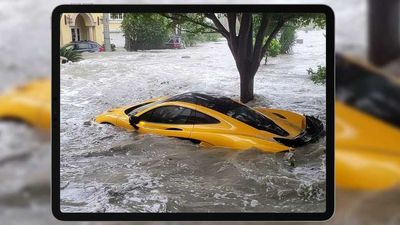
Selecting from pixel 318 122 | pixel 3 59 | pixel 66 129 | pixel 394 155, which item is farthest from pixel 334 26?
pixel 3 59

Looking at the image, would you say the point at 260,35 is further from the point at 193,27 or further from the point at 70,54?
the point at 70,54

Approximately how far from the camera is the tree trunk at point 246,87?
2.14 meters

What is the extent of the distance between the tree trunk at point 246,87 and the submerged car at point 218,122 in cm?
4

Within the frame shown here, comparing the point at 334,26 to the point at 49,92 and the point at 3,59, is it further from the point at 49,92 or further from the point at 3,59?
the point at 3,59

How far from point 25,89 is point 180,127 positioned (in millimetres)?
726

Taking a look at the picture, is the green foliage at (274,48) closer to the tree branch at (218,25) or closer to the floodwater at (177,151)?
the floodwater at (177,151)

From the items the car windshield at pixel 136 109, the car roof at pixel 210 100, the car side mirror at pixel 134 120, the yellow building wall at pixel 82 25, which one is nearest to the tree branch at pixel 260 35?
the car roof at pixel 210 100

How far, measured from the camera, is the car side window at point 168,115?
2.16 m

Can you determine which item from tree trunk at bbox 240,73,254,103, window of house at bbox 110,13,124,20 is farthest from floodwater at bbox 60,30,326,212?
window of house at bbox 110,13,124,20

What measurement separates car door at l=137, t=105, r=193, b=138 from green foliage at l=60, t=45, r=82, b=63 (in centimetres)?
40

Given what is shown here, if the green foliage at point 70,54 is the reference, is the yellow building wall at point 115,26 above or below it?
above

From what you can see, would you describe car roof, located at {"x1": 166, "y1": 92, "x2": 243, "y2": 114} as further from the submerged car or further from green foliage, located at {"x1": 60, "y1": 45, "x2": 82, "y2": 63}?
green foliage, located at {"x1": 60, "y1": 45, "x2": 82, "y2": 63}

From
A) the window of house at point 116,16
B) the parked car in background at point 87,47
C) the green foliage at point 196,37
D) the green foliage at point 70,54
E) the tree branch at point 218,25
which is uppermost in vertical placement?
the window of house at point 116,16

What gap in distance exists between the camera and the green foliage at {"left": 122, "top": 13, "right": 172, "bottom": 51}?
2.15m
